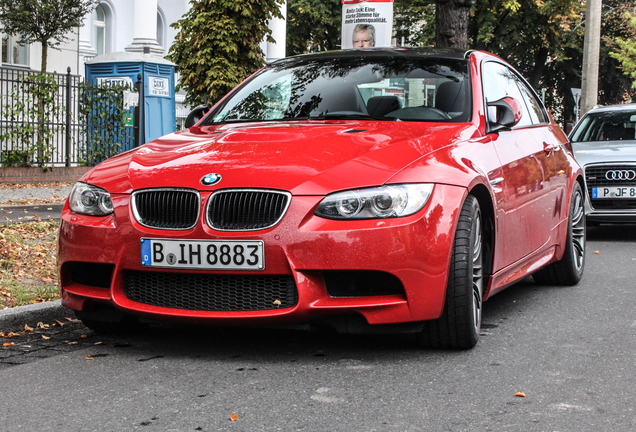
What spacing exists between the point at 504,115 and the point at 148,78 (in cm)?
1293

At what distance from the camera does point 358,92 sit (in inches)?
215

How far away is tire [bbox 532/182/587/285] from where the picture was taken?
6785 mm

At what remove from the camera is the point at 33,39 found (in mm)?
21422

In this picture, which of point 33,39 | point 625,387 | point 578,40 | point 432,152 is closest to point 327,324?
point 432,152

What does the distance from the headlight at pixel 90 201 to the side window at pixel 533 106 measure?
3.32m

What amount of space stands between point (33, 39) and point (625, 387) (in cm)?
1978

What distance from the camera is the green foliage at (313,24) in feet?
129

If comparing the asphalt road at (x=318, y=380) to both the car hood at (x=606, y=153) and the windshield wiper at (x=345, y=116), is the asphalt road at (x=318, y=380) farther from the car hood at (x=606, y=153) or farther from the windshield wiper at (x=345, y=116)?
the car hood at (x=606, y=153)

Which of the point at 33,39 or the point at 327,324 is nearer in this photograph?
the point at 327,324

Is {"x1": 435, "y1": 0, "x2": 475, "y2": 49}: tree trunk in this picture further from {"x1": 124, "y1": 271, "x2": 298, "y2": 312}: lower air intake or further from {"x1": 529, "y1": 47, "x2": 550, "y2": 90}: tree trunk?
{"x1": 529, "y1": 47, "x2": 550, "y2": 90}: tree trunk

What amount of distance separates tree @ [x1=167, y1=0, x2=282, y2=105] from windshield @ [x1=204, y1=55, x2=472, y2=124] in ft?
31.1

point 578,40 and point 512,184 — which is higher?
point 578,40

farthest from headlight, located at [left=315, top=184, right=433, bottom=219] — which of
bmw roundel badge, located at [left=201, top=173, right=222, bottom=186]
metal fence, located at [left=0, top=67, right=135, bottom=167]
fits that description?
metal fence, located at [left=0, top=67, right=135, bottom=167]

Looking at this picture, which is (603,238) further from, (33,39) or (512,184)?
(33,39)
